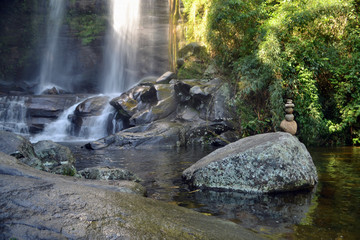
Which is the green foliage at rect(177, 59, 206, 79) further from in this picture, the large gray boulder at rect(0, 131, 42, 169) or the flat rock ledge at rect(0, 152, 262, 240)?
the flat rock ledge at rect(0, 152, 262, 240)

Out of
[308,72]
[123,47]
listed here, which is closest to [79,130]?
[123,47]

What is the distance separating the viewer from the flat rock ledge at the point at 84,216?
6.95 feet

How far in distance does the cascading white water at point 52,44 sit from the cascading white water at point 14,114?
7874mm

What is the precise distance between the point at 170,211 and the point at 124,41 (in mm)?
21973

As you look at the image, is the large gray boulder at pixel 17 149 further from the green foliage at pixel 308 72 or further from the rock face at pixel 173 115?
the green foliage at pixel 308 72

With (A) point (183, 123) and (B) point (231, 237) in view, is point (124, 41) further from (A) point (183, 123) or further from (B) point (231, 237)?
(B) point (231, 237)

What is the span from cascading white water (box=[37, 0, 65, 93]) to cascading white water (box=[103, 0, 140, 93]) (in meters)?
4.99

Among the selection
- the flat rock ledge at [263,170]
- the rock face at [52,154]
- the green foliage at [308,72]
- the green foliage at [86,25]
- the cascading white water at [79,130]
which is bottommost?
the cascading white water at [79,130]

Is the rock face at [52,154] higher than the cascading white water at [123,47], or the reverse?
the cascading white water at [123,47]

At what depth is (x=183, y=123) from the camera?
42.2 ft

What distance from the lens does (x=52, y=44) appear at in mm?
25250

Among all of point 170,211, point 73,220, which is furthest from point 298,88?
point 73,220

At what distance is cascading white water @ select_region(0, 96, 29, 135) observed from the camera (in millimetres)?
16109

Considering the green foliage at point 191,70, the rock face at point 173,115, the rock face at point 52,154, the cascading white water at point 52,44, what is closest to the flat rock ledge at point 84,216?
the rock face at point 52,154
